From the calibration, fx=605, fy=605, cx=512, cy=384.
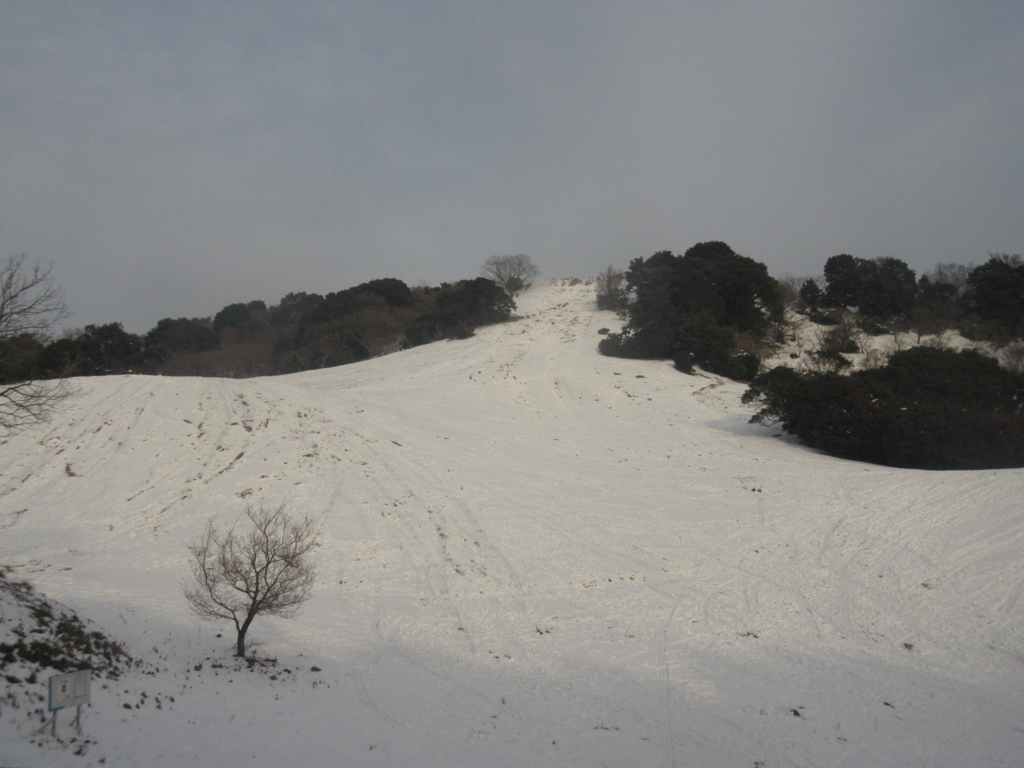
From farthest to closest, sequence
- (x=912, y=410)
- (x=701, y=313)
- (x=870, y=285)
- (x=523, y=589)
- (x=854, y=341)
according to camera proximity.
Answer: (x=870, y=285) < (x=854, y=341) < (x=701, y=313) < (x=912, y=410) < (x=523, y=589)

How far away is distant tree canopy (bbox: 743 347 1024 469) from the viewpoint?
2205cm

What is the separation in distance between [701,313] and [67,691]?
140ft

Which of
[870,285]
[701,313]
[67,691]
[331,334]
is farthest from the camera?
[870,285]

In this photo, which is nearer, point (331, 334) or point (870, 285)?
point (331, 334)

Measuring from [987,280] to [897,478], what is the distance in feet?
124

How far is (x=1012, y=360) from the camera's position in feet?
123

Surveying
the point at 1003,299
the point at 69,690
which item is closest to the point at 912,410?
the point at 69,690

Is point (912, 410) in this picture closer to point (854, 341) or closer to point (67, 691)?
point (854, 341)

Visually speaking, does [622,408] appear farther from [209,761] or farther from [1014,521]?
[209,761]

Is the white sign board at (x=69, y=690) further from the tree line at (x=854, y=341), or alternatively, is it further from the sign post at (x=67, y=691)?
the tree line at (x=854, y=341)

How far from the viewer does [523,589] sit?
15.1 meters

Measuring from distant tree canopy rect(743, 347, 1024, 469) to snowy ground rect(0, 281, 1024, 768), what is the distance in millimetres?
1761

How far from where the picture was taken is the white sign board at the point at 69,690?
6.34m

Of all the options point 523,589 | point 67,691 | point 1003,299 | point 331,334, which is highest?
point 1003,299
